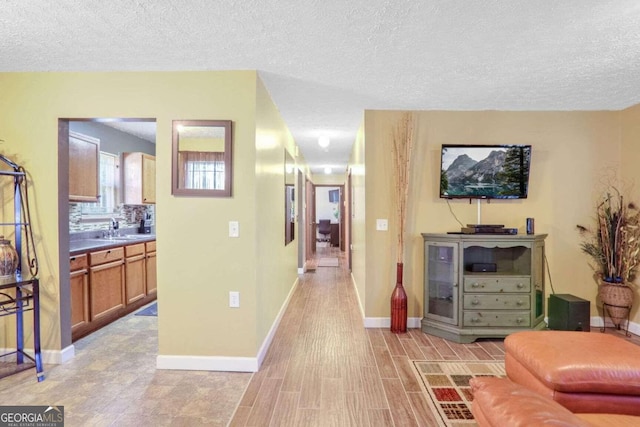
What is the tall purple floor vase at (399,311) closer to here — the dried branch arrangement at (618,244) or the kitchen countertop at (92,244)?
the dried branch arrangement at (618,244)

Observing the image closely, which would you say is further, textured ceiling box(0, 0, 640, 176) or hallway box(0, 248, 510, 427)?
hallway box(0, 248, 510, 427)

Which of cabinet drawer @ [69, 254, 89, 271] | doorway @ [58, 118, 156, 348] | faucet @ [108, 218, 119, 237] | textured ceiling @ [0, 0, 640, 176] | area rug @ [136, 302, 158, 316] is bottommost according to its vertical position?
area rug @ [136, 302, 158, 316]

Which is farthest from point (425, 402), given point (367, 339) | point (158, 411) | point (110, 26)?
point (110, 26)

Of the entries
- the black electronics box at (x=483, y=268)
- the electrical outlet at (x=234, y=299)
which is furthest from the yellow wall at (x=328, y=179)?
the electrical outlet at (x=234, y=299)

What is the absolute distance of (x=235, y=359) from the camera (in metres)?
2.54

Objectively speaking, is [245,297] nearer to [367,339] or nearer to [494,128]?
[367,339]

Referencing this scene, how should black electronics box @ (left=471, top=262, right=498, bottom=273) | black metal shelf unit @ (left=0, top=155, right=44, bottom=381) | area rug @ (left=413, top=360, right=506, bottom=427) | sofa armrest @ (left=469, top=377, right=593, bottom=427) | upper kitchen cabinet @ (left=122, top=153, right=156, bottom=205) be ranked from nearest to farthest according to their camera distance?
1. sofa armrest @ (left=469, top=377, right=593, bottom=427)
2. area rug @ (left=413, top=360, right=506, bottom=427)
3. black metal shelf unit @ (left=0, top=155, right=44, bottom=381)
4. black electronics box @ (left=471, top=262, right=498, bottom=273)
5. upper kitchen cabinet @ (left=122, top=153, right=156, bottom=205)

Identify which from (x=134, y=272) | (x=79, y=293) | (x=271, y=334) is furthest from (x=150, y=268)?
(x=271, y=334)

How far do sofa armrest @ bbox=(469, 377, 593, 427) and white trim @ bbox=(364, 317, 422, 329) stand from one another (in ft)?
7.82

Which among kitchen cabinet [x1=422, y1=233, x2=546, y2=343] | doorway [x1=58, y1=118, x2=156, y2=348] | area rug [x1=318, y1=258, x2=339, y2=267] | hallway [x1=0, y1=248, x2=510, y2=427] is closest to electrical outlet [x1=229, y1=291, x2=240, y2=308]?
hallway [x1=0, y1=248, x2=510, y2=427]

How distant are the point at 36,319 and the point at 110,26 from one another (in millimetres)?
2173

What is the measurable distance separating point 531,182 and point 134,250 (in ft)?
15.1

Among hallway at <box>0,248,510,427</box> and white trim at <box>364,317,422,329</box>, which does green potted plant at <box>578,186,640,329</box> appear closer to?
hallway at <box>0,248,510,427</box>

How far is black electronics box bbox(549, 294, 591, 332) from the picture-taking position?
2873mm
